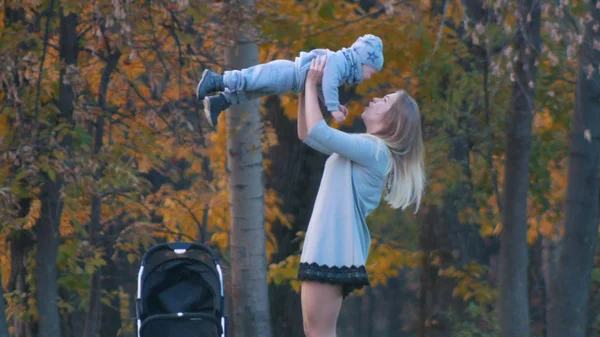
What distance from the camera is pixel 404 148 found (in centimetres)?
405

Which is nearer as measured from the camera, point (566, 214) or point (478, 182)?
point (566, 214)

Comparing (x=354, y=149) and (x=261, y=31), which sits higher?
(x=261, y=31)

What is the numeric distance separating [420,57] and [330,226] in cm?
415

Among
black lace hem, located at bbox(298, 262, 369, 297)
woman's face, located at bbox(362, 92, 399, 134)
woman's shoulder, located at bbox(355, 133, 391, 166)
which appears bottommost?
black lace hem, located at bbox(298, 262, 369, 297)

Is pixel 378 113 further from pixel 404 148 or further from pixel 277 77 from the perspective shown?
pixel 277 77

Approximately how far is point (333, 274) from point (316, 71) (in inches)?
35.9

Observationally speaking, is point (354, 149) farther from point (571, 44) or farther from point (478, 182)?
point (478, 182)

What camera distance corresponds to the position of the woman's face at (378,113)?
3996 mm

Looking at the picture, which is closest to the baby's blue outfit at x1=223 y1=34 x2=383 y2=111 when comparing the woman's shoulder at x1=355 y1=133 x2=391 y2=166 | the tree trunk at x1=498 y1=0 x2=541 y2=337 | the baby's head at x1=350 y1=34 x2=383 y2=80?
the baby's head at x1=350 y1=34 x2=383 y2=80

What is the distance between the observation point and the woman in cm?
386

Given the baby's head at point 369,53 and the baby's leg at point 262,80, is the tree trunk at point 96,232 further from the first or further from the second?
the baby's head at point 369,53

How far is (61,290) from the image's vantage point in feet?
34.4

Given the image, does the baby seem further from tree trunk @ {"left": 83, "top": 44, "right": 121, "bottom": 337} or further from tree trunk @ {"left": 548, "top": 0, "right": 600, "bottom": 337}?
tree trunk @ {"left": 548, "top": 0, "right": 600, "bottom": 337}

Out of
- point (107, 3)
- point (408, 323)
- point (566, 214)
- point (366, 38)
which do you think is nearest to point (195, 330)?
point (366, 38)
